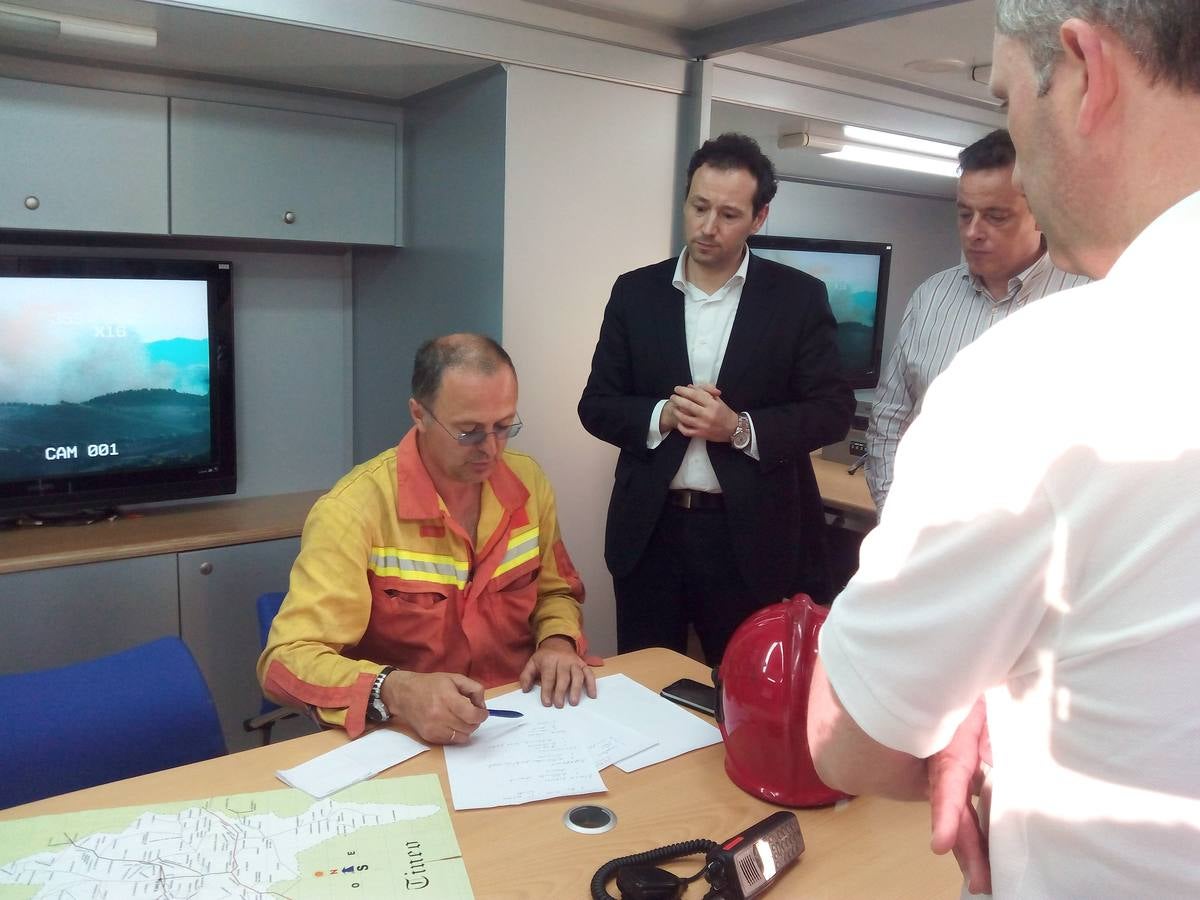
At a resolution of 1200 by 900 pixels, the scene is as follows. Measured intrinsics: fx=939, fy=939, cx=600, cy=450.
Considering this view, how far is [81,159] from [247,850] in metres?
2.27

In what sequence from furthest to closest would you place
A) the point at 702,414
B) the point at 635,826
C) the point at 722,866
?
1. the point at 702,414
2. the point at 635,826
3. the point at 722,866

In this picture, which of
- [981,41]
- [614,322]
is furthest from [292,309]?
[981,41]

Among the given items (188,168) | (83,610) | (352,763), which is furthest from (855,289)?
(352,763)

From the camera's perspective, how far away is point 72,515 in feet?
9.40

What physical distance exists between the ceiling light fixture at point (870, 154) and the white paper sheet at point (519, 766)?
2486mm

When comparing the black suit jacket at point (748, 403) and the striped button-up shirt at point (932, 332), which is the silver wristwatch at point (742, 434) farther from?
the striped button-up shirt at point (932, 332)

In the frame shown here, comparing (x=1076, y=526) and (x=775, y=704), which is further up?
(x=1076, y=526)

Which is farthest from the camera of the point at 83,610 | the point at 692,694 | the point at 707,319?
the point at 83,610

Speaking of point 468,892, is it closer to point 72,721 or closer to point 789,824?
point 789,824

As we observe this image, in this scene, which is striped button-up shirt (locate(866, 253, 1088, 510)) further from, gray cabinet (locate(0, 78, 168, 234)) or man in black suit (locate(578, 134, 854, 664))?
gray cabinet (locate(0, 78, 168, 234))

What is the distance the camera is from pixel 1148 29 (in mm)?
586

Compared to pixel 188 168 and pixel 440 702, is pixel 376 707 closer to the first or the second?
pixel 440 702

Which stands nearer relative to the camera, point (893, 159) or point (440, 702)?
point (440, 702)

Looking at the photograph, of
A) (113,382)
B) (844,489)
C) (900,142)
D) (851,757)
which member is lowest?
(844,489)
